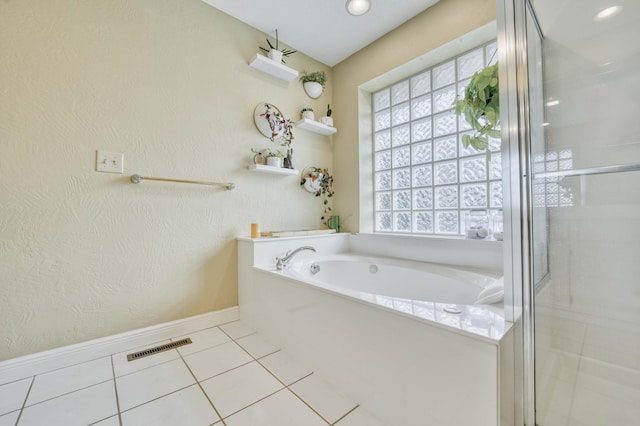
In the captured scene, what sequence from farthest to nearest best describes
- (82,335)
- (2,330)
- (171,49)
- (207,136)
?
(207,136) < (171,49) < (82,335) < (2,330)

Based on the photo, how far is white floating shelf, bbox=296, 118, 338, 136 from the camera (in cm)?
244

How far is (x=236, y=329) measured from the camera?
1.91 m

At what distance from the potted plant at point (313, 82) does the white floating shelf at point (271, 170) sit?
0.89 meters

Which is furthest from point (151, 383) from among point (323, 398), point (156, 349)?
point (323, 398)

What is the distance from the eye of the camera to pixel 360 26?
2.22 m

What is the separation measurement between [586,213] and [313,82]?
2.35 metres

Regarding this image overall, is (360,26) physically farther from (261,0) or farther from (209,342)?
(209,342)

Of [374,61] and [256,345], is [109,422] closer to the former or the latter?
[256,345]

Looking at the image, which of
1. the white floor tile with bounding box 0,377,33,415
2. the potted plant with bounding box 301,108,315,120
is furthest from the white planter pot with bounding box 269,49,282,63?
the white floor tile with bounding box 0,377,33,415

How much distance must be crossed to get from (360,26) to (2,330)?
10.1 ft

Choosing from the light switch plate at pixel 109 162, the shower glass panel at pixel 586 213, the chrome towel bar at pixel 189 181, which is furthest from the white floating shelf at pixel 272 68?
the shower glass panel at pixel 586 213

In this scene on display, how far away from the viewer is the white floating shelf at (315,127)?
2436 millimetres

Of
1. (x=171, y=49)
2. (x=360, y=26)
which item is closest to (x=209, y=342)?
(x=171, y=49)

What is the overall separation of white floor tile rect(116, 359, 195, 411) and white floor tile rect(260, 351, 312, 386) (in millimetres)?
389
